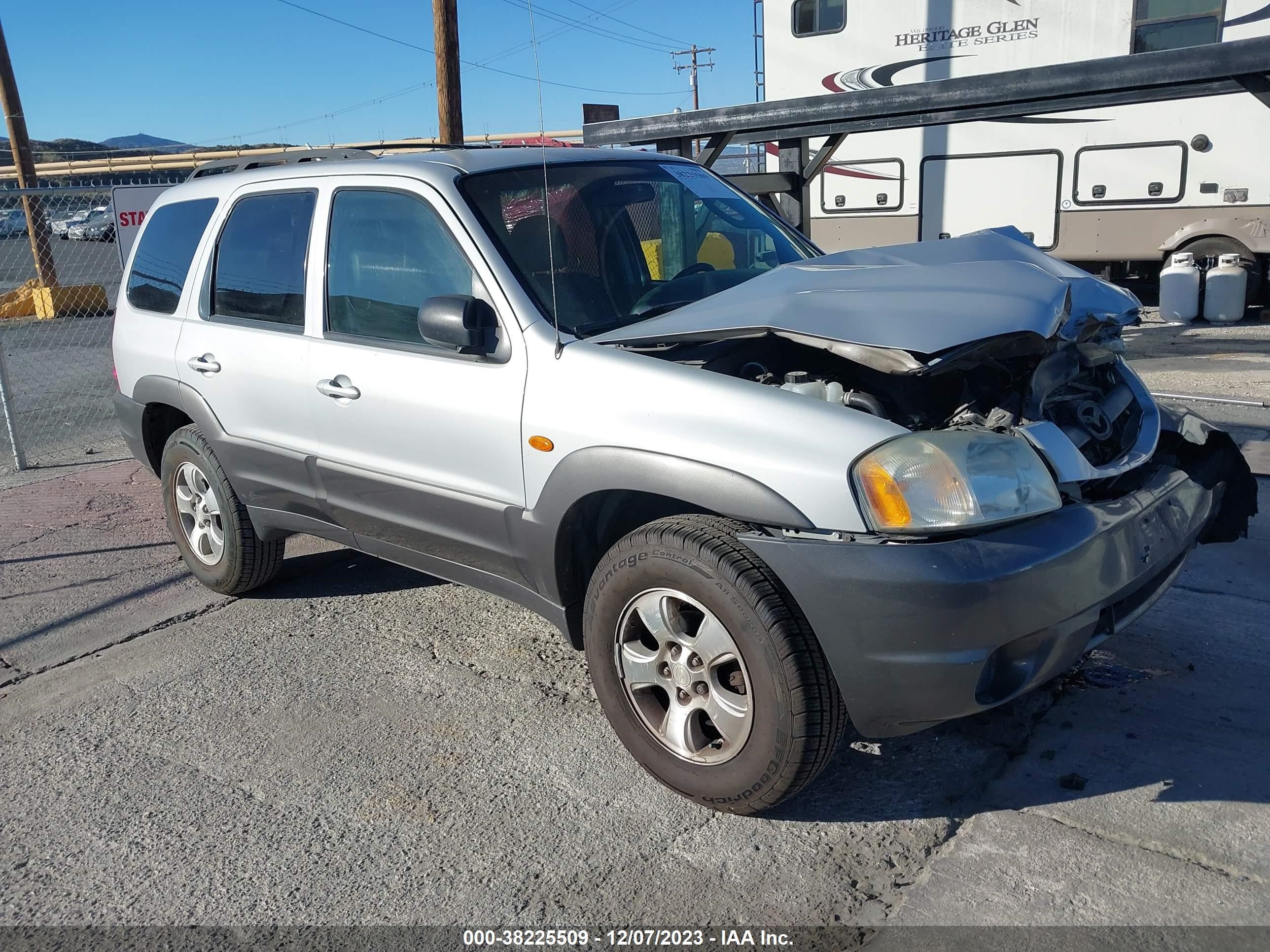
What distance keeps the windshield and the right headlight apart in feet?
3.90

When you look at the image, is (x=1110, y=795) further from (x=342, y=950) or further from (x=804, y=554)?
(x=342, y=950)

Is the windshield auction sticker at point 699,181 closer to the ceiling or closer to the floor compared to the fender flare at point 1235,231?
closer to the ceiling

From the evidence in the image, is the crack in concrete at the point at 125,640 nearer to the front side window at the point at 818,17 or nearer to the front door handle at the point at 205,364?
the front door handle at the point at 205,364

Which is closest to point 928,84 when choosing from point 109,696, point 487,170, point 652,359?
point 487,170

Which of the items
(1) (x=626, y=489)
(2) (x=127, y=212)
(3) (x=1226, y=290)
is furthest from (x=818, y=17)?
(1) (x=626, y=489)

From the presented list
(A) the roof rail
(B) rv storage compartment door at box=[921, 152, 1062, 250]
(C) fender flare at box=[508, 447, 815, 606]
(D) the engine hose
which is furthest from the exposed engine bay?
(B) rv storage compartment door at box=[921, 152, 1062, 250]

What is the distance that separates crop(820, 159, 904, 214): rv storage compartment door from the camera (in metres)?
12.8

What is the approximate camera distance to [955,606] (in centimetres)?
264

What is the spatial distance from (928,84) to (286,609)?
5637 millimetres

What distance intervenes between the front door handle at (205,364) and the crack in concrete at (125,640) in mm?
1106

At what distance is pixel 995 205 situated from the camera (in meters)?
12.2

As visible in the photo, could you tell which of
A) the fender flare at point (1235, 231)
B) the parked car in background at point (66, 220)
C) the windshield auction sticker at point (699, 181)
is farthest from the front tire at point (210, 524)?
the parked car in background at point (66, 220)

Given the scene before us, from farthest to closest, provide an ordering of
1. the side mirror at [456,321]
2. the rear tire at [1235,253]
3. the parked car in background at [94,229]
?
the parked car in background at [94,229] < the rear tire at [1235,253] < the side mirror at [456,321]

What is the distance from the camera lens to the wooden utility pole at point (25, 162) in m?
15.9
